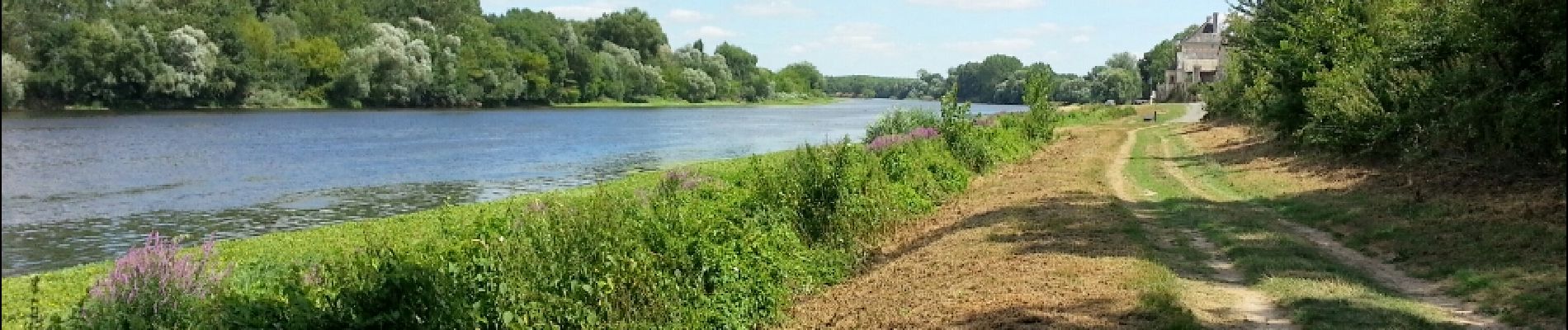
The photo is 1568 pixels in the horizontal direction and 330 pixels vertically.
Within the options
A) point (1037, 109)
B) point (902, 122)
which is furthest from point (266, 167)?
point (1037, 109)

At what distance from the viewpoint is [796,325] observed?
1193cm

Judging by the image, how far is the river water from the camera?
78.4 ft

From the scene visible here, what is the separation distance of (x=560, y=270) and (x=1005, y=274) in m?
4.87

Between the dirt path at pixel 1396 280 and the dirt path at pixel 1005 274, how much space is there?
2.24 meters

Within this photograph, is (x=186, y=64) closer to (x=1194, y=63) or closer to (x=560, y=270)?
(x=560, y=270)

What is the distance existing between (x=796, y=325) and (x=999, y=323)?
276cm

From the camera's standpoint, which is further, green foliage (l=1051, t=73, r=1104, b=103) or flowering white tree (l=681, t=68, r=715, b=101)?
→ green foliage (l=1051, t=73, r=1104, b=103)

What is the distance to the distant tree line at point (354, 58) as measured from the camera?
65750 millimetres

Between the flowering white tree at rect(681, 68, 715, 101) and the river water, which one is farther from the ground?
the flowering white tree at rect(681, 68, 715, 101)

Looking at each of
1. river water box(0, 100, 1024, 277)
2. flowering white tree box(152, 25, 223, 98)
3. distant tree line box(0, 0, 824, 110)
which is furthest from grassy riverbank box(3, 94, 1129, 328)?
flowering white tree box(152, 25, 223, 98)

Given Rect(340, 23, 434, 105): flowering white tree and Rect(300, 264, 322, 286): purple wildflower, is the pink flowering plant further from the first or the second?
Rect(340, 23, 434, 105): flowering white tree

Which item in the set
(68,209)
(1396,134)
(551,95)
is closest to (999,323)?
(1396,134)

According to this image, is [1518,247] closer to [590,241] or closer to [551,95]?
[590,241]

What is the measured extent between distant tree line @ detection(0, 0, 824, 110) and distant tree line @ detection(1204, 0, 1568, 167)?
694 inches
